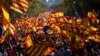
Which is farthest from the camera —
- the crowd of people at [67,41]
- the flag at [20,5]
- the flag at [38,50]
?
the crowd of people at [67,41]

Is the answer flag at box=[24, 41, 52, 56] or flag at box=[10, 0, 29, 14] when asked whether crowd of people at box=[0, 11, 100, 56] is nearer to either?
flag at box=[10, 0, 29, 14]

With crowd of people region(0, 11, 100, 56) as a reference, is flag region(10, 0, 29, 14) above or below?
above

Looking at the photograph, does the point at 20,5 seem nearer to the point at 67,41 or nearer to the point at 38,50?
the point at 38,50

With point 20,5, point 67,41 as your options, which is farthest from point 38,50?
point 67,41

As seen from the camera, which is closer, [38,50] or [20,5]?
[38,50]

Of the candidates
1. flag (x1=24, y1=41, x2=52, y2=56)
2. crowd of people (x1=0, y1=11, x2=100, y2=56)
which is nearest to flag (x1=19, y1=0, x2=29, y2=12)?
crowd of people (x1=0, y1=11, x2=100, y2=56)

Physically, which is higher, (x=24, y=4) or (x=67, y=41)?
(x=24, y=4)

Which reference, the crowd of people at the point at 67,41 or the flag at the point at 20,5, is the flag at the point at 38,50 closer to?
the crowd of people at the point at 67,41

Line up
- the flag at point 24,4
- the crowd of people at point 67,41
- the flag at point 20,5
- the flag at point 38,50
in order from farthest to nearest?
the crowd of people at point 67,41 → the flag at point 24,4 → the flag at point 20,5 → the flag at point 38,50

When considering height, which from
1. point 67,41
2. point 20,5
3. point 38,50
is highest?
point 20,5

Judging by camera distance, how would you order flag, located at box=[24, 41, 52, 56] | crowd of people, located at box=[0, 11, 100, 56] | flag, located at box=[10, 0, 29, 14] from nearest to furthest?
flag, located at box=[24, 41, 52, 56] → flag, located at box=[10, 0, 29, 14] → crowd of people, located at box=[0, 11, 100, 56]

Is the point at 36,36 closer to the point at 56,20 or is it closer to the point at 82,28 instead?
the point at 82,28

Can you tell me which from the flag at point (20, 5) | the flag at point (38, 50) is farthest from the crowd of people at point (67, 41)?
the flag at point (38, 50)

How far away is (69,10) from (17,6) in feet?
136
